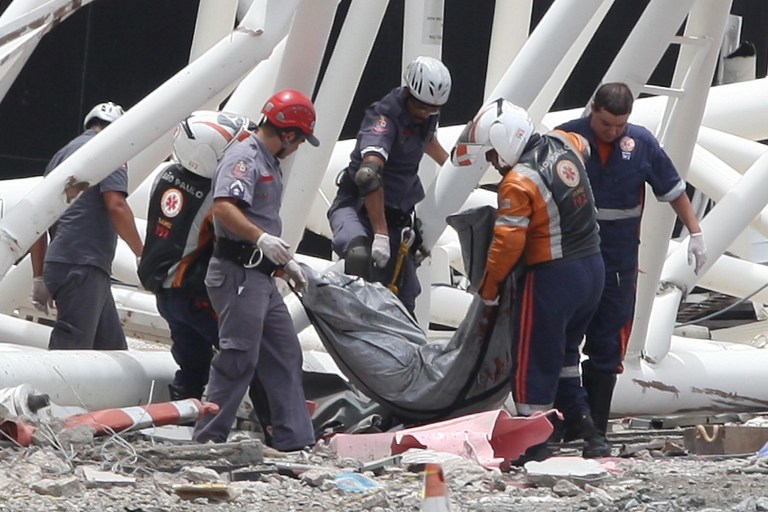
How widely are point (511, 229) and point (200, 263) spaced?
5.44 ft

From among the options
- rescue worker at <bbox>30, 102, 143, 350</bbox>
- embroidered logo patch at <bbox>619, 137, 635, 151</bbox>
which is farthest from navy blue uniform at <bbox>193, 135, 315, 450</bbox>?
embroidered logo patch at <bbox>619, 137, 635, 151</bbox>

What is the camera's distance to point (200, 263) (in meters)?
8.34

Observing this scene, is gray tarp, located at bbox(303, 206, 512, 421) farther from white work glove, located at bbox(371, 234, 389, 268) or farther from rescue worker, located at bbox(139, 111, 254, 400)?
rescue worker, located at bbox(139, 111, 254, 400)

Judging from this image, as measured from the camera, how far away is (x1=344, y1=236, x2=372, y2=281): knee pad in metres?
9.12

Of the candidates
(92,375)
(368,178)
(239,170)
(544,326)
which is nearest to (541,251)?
(544,326)

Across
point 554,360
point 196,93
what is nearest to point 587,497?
point 554,360

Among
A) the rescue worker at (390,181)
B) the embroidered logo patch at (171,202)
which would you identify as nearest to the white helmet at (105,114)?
the embroidered logo patch at (171,202)

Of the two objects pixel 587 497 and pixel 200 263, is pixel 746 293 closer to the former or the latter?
pixel 200 263

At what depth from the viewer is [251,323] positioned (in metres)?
7.82

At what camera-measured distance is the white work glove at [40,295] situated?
32.4 feet

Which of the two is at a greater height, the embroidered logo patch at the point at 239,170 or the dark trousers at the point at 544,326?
the embroidered logo patch at the point at 239,170

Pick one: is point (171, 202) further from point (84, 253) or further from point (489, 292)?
point (489, 292)

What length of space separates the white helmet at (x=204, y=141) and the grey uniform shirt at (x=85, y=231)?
0.99 meters

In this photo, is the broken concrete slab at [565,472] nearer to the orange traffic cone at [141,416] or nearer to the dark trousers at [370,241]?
the orange traffic cone at [141,416]
